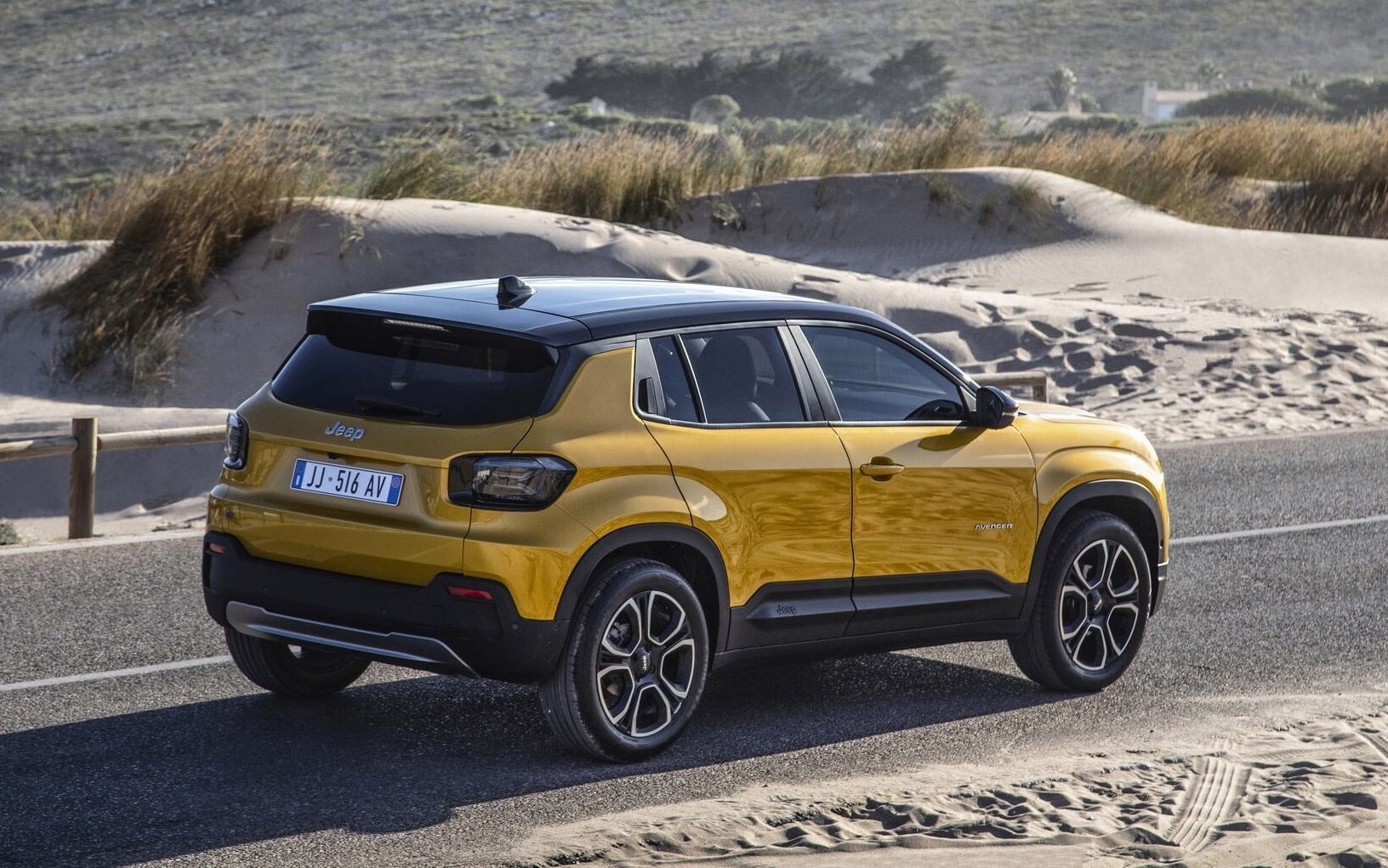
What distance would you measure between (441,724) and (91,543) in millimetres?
4924

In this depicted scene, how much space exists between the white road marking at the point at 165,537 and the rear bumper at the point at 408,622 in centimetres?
188

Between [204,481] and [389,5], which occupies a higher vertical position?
[389,5]

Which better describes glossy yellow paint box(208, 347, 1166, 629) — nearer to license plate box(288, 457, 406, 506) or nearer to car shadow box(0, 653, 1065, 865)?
license plate box(288, 457, 406, 506)

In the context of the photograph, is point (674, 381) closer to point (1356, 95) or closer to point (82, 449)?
point (82, 449)

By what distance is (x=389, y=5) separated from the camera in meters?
96.9

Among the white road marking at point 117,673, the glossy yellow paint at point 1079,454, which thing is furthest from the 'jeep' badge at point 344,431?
the glossy yellow paint at point 1079,454

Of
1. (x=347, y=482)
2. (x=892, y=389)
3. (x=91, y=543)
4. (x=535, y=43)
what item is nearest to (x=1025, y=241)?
(x=91, y=543)

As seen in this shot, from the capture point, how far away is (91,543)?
11539 mm

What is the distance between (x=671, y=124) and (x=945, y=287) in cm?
3037

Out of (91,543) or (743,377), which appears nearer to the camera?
(743,377)

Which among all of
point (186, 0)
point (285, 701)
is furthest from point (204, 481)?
point (186, 0)

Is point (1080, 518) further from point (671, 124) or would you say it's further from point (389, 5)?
point (389, 5)

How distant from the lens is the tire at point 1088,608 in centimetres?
803

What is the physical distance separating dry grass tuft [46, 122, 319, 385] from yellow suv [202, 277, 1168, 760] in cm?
1201
